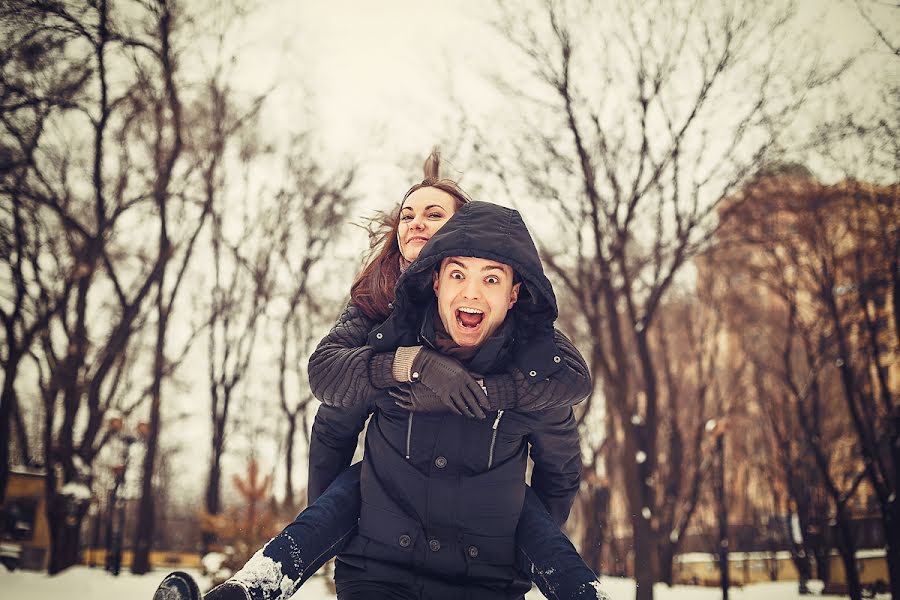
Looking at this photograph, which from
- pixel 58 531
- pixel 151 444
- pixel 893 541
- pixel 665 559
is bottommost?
pixel 665 559

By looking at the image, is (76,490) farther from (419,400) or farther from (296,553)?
(419,400)

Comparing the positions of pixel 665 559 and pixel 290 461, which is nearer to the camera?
pixel 290 461

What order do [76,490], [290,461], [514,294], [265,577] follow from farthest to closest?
[290,461] → [76,490] → [514,294] → [265,577]

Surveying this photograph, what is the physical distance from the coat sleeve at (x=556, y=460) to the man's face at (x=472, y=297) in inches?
15.8

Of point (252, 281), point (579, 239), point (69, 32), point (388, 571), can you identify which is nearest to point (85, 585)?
point (252, 281)

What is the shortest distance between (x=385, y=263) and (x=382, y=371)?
96cm

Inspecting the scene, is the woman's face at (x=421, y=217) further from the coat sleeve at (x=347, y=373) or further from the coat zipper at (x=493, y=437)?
the coat zipper at (x=493, y=437)

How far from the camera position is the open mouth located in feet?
9.08

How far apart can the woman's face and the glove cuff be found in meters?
0.80

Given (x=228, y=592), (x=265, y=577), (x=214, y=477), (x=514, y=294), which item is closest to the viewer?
(x=228, y=592)

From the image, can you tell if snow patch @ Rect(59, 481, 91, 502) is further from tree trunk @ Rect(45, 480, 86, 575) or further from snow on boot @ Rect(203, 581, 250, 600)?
snow on boot @ Rect(203, 581, 250, 600)

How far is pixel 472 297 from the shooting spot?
2730 mm

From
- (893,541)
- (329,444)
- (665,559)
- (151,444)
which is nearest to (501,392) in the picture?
(329,444)

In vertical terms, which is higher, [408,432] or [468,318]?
[468,318]
